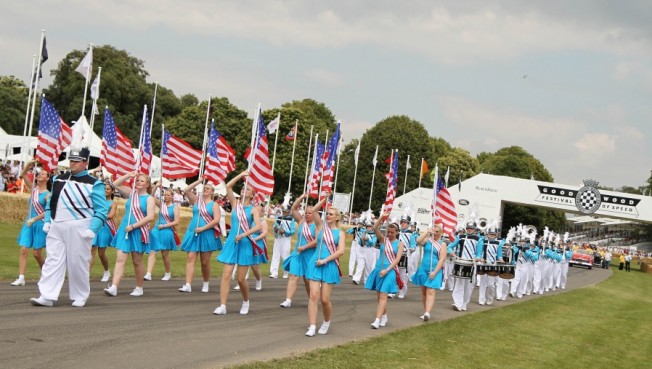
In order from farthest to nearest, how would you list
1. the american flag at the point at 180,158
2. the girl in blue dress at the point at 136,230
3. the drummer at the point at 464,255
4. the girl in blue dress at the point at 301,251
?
the american flag at the point at 180,158, the drummer at the point at 464,255, the girl in blue dress at the point at 136,230, the girl in blue dress at the point at 301,251

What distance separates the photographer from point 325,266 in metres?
12.3

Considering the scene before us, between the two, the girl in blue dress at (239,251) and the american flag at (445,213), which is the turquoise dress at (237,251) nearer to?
the girl in blue dress at (239,251)

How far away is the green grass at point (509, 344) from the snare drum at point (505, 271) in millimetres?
862

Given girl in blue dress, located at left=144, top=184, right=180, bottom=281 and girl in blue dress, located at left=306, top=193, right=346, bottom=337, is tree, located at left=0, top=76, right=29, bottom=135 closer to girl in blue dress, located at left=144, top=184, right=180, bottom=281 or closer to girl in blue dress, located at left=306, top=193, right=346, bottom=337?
girl in blue dress, located at left=144, top=184, right=180, bottom=281

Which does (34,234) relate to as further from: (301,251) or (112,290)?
(301,251)

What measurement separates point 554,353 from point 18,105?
78.7 metres

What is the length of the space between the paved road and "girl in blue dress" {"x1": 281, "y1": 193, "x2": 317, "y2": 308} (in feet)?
1.79

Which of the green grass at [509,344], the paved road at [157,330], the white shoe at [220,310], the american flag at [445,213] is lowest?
the green grass at [509,344]

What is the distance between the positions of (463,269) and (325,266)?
7177 millimetres

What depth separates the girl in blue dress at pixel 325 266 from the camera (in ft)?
39.9

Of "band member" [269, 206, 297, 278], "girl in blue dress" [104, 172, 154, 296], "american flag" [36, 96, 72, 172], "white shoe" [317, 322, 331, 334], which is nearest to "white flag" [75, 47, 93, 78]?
"band member" [269, 206, 297, 278]

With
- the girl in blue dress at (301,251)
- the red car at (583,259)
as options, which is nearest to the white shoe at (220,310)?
the girl in blue dress at (301,251)

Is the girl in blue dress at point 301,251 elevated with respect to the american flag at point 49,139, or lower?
lower

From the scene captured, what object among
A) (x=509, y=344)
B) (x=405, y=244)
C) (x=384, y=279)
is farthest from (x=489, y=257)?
(x=384, y=279)
